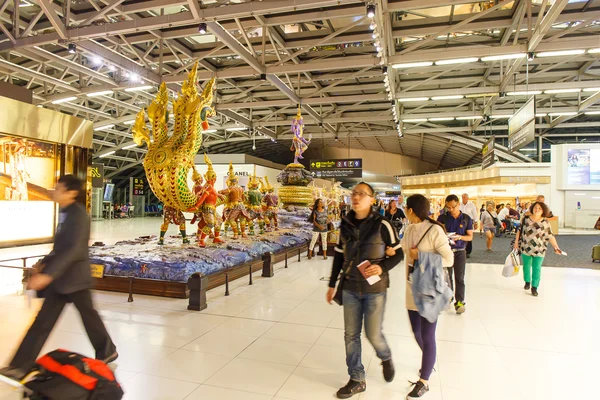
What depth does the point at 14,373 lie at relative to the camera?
226cm

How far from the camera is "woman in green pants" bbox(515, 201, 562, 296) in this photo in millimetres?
5043

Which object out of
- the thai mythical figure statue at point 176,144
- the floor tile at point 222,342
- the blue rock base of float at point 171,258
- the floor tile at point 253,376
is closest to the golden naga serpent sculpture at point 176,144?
the thai mythical figure statue at point 176,144

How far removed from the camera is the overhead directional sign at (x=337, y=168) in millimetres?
17812

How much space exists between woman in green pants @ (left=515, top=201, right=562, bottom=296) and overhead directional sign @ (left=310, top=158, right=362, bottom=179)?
41.1 feet

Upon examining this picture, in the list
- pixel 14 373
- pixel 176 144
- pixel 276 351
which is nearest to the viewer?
pixel 14 373

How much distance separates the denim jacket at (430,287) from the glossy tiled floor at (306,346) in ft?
1.89

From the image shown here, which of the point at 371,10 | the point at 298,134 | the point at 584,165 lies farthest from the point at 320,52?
the point at 584,165

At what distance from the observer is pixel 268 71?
9.59 m

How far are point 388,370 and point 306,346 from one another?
0.88m

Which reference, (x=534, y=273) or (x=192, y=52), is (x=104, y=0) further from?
(x=534, y=273)

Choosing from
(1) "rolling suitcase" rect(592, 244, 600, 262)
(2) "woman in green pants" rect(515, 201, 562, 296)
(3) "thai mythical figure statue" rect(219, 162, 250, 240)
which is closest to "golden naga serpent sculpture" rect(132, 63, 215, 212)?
(3) "thai mythical figure statue" rect(219, 162, 250, 240)

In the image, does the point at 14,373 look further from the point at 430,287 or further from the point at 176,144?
the point at 176,144

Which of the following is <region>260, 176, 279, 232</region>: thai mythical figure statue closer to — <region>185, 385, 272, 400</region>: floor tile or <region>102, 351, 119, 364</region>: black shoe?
<region>102, 351, 119, 364</region>: black shoe

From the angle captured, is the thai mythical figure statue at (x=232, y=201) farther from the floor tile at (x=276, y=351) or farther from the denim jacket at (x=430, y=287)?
the denim jacket at (x=430, y=287)
